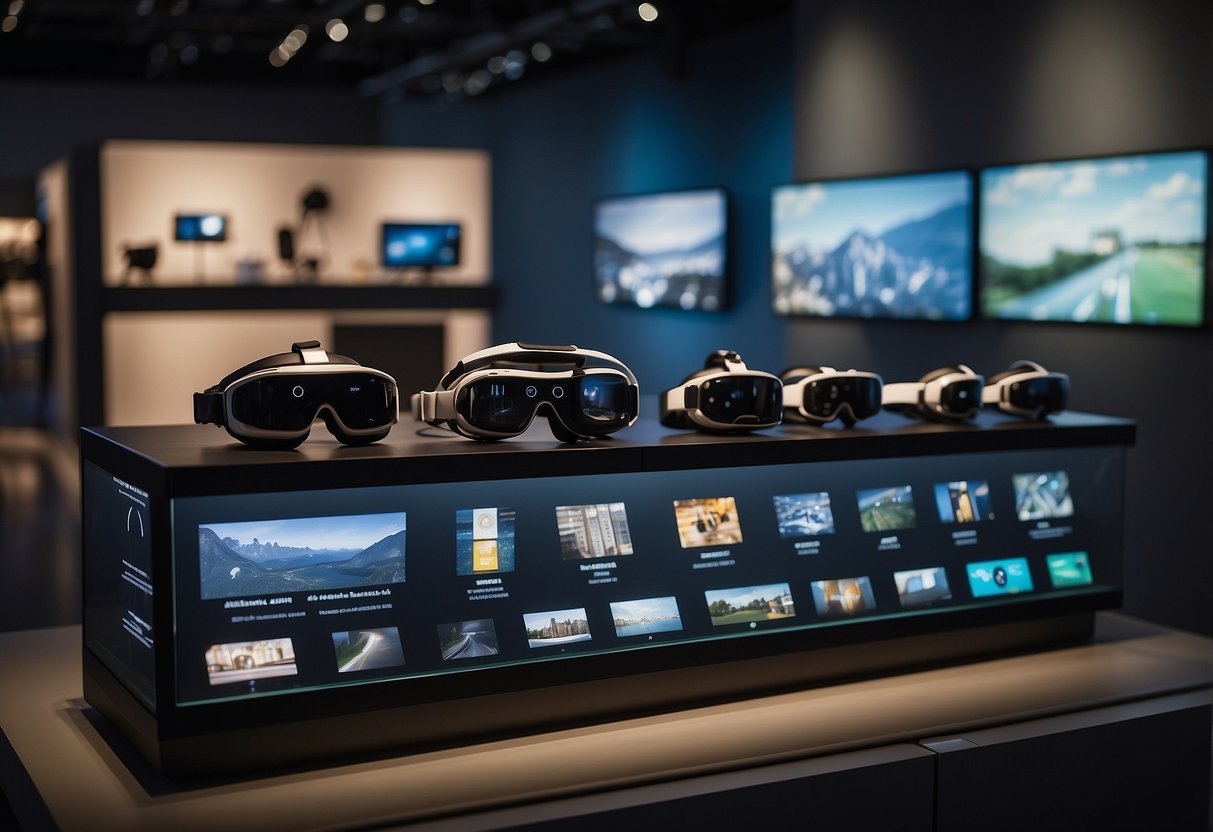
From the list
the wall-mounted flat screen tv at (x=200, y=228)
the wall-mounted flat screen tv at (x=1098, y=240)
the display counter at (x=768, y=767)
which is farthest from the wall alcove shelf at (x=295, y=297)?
the display counter at (x=768, y=767)

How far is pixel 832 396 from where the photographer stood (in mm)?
2855

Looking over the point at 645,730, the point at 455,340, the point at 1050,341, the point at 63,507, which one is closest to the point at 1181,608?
the point at 1050,341

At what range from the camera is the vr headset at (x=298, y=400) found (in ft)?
7.45

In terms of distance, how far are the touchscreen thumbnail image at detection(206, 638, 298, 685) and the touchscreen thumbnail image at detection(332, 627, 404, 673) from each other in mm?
81

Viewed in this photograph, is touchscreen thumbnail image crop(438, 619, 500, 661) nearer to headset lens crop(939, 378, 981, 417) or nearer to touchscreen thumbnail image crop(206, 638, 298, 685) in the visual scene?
touchscreen thumbnail image crop(206, 638, 298, 685)

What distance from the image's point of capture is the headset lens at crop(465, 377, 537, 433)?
8.00 feet

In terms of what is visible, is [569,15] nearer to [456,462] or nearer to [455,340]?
[455,340]

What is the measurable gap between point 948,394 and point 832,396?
28 centimetres

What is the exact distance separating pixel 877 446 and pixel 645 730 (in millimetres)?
756

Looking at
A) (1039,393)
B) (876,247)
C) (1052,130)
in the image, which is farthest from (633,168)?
(1039,393)

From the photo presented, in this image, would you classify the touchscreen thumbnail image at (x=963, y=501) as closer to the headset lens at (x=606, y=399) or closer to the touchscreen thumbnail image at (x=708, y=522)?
the touchscreen thumbnail image at (x=708, y=522)

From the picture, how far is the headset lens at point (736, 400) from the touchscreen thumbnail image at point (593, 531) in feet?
1.00

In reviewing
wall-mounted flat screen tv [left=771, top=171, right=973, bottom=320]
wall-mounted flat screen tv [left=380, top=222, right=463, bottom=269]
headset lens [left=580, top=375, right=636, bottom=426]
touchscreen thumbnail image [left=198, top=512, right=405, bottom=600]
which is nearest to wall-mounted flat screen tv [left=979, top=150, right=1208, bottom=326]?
wall-mounted flat screen tv [left=771, top=171, right=973, bottom=320]

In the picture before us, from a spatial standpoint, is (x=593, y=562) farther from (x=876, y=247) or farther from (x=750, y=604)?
(x=876, y=247)
